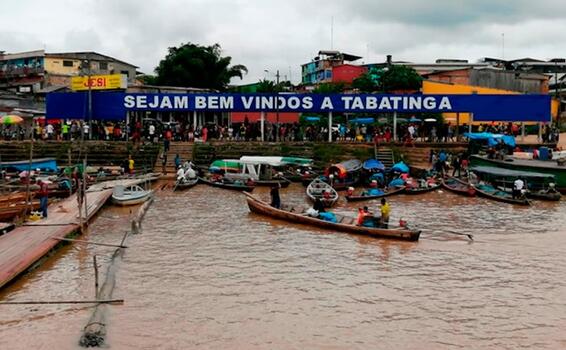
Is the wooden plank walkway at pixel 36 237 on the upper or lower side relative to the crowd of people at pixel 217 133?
lower

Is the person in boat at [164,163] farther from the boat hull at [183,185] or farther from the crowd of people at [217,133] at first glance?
the boat hull at [183,185]

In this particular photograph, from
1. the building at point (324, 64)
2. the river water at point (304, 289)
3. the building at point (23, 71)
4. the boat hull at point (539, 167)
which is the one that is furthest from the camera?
the building at point (324, 64)

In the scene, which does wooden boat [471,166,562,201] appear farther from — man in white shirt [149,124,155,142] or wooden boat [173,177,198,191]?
man in white shirt [149,124,155,142]

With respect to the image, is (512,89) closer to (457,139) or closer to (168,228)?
(457,139)

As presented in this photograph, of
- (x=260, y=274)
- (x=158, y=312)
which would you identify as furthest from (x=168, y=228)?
(x=158, y=312)

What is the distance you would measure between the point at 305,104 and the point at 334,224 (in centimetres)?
2194

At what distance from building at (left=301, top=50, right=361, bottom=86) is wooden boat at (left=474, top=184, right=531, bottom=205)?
5096 cm

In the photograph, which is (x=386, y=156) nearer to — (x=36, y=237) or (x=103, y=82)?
(x=103, y=82)

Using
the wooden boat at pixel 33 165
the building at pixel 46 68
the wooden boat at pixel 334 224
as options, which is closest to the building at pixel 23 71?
the building at pixel 46 68

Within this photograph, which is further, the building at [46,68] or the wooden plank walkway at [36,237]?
the building at [46,68]

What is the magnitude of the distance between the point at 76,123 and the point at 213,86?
2707 centimetres

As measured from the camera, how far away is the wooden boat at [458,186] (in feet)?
103

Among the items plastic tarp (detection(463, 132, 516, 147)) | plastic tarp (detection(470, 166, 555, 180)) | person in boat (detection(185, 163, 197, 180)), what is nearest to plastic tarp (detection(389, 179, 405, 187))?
plastic tarp (detection(470, 166, 555, 180))

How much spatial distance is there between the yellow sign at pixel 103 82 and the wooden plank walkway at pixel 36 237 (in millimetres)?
20901
